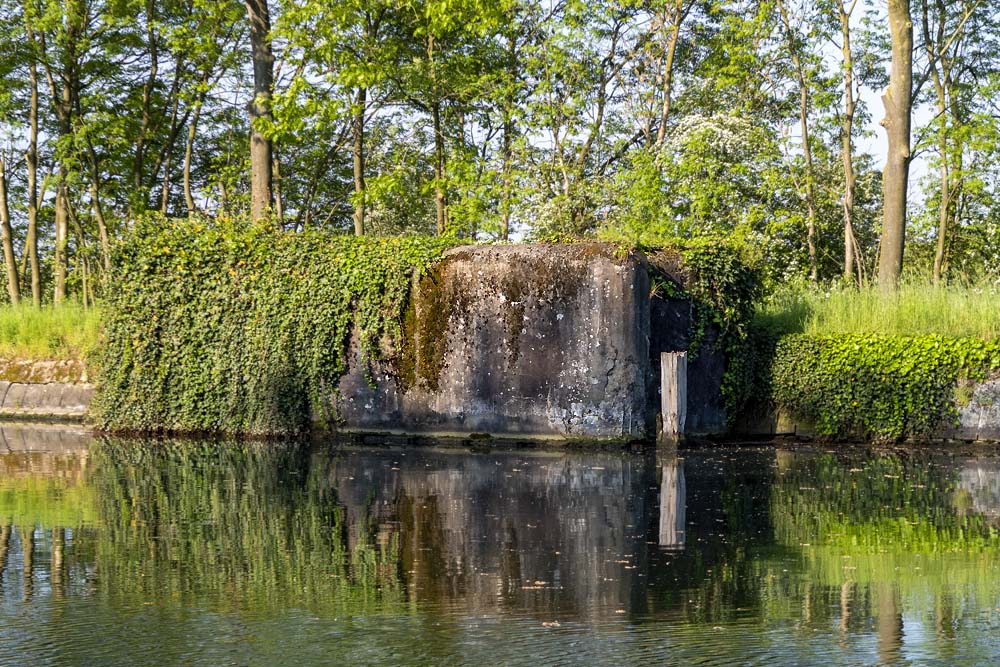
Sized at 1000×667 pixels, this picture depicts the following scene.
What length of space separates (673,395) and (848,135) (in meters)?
13.5

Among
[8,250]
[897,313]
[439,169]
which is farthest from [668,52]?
[8,250]

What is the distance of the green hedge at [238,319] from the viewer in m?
17.9

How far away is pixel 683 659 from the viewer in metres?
5.31

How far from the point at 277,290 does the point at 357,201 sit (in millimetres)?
9420

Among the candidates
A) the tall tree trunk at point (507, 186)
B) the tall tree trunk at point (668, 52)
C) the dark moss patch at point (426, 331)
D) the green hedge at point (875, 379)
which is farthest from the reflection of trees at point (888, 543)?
the tall tree trunk at point (668, 52)

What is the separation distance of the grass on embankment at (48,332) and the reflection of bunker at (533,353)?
6905 mm

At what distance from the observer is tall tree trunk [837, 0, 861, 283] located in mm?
26797

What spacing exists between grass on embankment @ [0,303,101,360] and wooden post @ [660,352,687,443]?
10782 millimetres

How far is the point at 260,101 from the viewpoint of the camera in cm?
2406

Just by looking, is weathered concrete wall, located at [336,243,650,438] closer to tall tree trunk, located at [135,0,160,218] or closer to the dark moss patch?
the dark moss patch

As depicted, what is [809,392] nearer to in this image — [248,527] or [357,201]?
[248,527]

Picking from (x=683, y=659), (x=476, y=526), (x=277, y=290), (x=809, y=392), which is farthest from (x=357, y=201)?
(x=683, y=659)

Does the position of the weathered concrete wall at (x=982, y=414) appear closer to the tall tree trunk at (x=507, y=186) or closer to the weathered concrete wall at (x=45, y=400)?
the tall tree trunk at (x=507, y=186)

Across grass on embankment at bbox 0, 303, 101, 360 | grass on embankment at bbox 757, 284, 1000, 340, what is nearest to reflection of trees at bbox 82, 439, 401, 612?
grass on embankment at bbox 757, 284, 1000, 340
